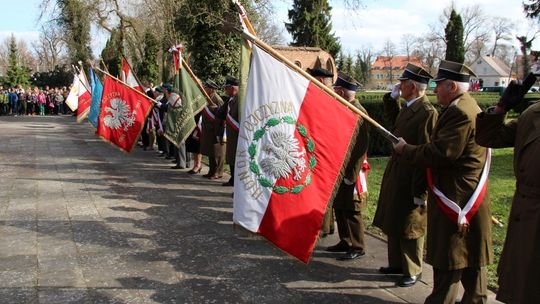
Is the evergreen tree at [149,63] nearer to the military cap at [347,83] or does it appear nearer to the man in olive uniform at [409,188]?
the military cap at [347,83]

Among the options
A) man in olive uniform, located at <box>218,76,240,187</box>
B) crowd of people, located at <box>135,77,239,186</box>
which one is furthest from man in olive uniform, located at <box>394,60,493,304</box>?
crowd of people, located at <box>135,77,239,186</box>

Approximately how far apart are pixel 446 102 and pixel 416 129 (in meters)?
0.59

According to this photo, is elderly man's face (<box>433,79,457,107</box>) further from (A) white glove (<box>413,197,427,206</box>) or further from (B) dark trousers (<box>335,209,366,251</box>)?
(B) dark trousers (<box>335,209,366,251</box>)

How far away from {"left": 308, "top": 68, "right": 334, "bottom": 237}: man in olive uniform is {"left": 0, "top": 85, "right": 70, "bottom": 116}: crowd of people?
29704 mm

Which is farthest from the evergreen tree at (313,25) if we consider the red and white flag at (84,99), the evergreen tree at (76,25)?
the red and white flag at (84,99)

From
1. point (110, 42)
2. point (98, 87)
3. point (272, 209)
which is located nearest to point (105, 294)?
point (272, 209)

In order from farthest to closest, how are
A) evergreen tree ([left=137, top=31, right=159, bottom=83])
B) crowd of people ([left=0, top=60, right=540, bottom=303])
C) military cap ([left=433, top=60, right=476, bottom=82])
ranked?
evergreen tree ([left=137, top=31, right=159, bottom=83]), military cap ([left=433, top=60, right=476, bottom=82]), crowd of people ([left=0, top=60, right=540, bottom=303])

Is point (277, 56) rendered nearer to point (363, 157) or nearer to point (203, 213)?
point (363, 157)

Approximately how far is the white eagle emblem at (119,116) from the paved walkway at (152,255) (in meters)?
1.21

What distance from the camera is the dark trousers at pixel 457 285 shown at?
12.6 feet

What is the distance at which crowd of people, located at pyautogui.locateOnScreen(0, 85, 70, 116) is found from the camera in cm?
3070

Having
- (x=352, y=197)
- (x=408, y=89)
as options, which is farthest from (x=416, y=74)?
(x=352, y=197)

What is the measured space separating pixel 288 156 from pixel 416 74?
1.57 metres

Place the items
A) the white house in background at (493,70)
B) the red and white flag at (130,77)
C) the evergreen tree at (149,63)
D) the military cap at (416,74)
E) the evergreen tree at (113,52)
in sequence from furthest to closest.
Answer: the white house in background at (493,70) < the evergreen tree at (113,52) < the evergreen tree at (149,63) < the red and white flag at (130,77) < the military cap at (416,74)
